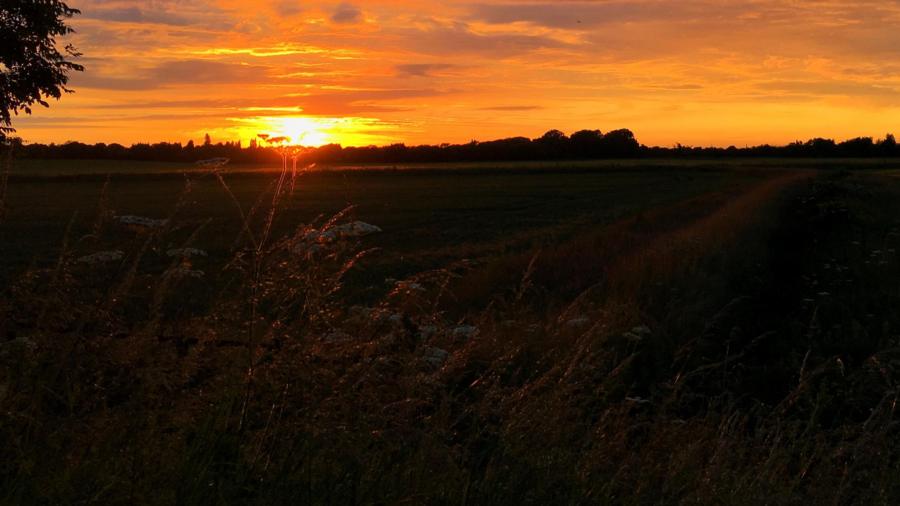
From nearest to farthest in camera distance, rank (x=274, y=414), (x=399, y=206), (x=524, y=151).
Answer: (x=274, y=414), (x=399, y=206), (x=524, y=151)

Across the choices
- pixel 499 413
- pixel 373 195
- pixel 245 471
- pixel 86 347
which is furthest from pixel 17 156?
pixel 373 195

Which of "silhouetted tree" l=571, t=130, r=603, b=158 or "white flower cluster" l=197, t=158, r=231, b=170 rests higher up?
"silhouetted tree" l=571, t=130, r=603, b=158

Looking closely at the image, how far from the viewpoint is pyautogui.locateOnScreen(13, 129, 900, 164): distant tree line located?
10288cm

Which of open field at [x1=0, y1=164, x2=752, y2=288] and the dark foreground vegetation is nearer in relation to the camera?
the dark foreground vegetation

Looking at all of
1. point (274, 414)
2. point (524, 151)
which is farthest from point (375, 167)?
point (274, 414)

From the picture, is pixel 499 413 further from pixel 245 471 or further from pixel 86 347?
pixel 86 347

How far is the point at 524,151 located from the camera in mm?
119188

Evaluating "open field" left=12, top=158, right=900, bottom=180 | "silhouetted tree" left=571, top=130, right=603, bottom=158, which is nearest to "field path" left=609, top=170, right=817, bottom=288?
"open field" left=12, top=158, right=900, bottom=180

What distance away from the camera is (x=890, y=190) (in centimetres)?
4356

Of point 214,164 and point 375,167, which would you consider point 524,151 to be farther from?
point 214,164

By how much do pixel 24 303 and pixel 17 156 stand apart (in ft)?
3.86

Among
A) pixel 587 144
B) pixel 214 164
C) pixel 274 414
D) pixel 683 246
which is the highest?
pixel 587 144

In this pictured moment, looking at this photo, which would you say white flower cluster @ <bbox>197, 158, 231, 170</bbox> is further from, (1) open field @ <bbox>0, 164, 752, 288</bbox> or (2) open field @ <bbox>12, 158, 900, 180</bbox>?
(2) open field @ <bbox>12, 158, 900, 180</bbox>

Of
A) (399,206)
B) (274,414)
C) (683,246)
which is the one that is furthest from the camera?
(399,206)
